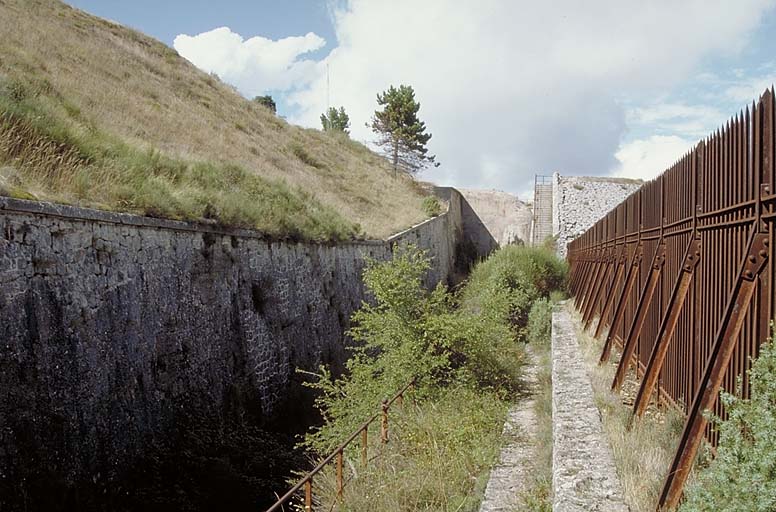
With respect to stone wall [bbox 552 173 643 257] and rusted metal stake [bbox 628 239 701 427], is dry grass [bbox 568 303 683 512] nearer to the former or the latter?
rusted metal stake [bbox 628 239 701 427]

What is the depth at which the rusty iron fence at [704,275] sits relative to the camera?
12.3 feet

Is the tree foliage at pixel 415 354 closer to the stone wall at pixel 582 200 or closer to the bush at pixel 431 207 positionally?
the bush at pixel 431 207

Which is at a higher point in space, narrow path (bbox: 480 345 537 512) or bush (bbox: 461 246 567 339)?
bush (bbox: 461 246 567 339)

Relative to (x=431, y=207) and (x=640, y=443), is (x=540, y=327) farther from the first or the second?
(x=431, y=207)

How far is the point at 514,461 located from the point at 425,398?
2.81 meters

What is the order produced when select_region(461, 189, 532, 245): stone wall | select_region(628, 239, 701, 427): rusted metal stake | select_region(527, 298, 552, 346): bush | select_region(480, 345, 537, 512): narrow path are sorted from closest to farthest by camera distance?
1. select_region(628, 239, 701, 427): rusted metal stake
2. select_region(480, 345, 537, 512): narrow path
3. select_region(527, 298, 552, 346): bush
4. select_region(461, 189, 532, 245): stone wall

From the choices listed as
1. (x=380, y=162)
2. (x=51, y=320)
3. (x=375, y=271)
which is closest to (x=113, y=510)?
(x=51, y=320)

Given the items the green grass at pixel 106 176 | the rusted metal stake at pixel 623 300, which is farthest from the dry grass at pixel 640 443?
the green grass at pixel 106 176

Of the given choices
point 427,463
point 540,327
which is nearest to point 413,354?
point 427,463

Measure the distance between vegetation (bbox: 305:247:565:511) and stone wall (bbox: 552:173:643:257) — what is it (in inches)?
1053

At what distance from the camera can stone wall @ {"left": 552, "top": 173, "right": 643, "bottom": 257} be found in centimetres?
3700

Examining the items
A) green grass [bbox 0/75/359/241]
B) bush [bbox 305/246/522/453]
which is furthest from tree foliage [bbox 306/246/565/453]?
green grass [bbox 0/75/359/241]

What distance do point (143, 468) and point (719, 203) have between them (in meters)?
6.62

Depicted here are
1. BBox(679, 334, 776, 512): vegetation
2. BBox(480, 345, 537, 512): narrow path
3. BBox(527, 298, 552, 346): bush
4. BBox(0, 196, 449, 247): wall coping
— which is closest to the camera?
BBox(679, 334, 776, 512): vegetation
